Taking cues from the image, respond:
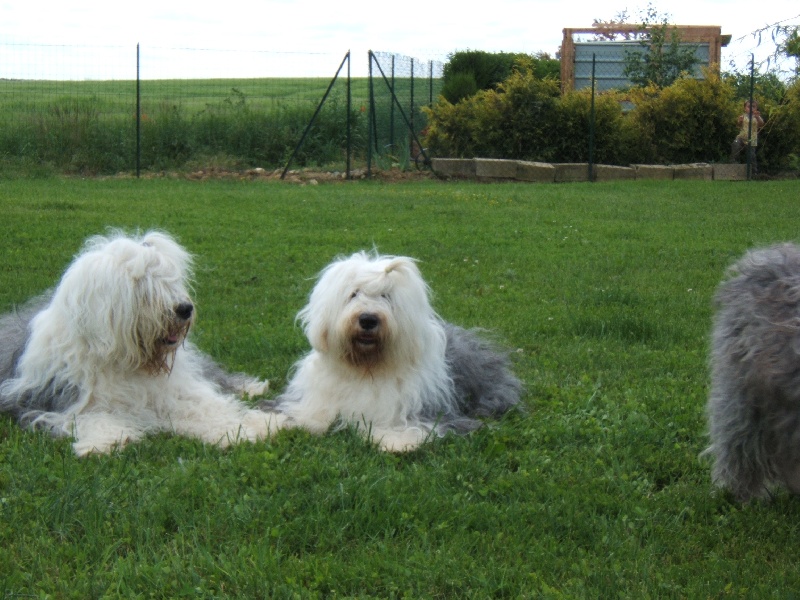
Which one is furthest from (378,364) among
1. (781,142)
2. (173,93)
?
(173,93)

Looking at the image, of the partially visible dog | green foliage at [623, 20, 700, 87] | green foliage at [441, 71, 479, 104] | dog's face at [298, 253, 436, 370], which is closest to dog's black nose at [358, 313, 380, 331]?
dog's face at [298, 253, 436, 370]

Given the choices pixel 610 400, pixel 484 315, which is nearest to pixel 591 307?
pixel 484 315

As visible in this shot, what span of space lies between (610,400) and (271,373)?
2.17 m

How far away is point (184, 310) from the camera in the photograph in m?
5.13

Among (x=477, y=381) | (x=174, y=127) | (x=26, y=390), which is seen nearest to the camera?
(x=26, y=390)

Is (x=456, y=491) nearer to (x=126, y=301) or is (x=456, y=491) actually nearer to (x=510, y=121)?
(x=126, y=301)

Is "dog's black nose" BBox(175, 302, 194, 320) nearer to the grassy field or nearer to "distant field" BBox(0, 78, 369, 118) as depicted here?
the grassy field

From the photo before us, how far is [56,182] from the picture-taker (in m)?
16.0

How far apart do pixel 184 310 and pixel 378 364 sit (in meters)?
1.09

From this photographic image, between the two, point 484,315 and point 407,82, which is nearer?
point 484,315

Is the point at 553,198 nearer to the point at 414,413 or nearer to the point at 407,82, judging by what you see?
the point at 407,82

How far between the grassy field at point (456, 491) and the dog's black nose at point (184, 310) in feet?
2.13

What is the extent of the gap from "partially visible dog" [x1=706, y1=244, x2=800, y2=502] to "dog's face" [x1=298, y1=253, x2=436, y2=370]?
163 centimetres

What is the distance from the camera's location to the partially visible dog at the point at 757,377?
150 inches
